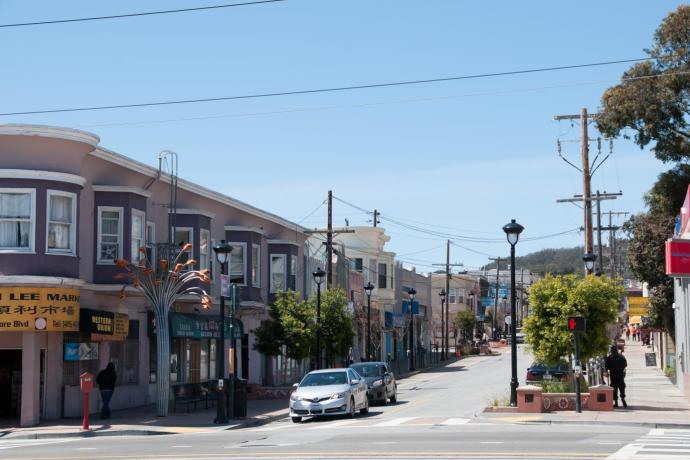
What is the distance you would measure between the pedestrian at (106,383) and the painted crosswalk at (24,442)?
15.6 ft

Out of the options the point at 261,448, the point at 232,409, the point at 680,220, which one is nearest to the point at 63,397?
the point at 232,409

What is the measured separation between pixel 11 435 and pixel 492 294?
116 metres

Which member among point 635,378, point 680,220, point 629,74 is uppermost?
point 629,74

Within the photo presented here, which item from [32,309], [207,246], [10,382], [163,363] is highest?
[207,246]

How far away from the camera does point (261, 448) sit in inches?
776

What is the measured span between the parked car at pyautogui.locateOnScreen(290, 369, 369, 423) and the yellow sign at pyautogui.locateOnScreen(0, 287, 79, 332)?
6863 mm

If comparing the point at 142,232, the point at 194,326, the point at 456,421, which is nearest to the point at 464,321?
the point at 194,326

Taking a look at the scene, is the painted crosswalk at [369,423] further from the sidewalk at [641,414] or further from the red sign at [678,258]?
the red sign at [678,258]

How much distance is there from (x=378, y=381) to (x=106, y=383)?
9.72 metres

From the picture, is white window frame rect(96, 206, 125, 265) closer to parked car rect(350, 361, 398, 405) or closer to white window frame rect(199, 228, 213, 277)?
white window frame rect(199, 228, 213, 277)

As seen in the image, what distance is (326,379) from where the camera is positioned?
96.6 feet

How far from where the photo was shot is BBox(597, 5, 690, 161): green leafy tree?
39.9 metres

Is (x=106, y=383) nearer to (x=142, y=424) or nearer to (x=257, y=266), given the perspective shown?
(x=142, y=424)

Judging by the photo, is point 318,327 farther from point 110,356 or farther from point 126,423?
point 126,423
